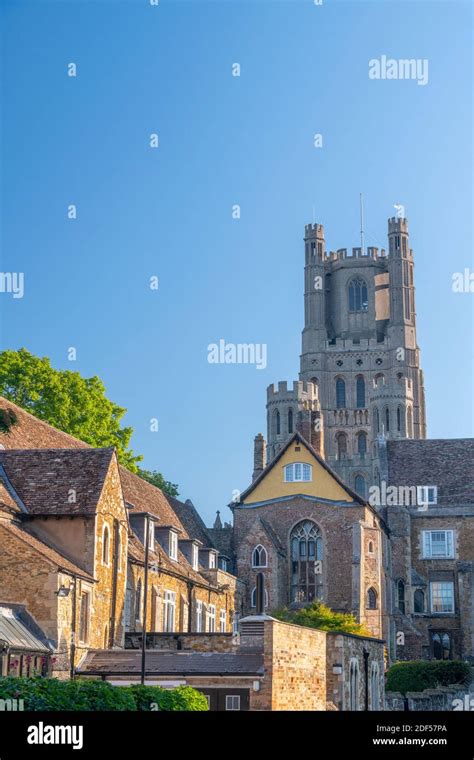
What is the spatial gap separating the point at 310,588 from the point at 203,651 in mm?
23343

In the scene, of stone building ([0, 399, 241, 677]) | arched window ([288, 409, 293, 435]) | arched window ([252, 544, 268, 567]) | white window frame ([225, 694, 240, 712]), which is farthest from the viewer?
arched window ([288, 409, 293, 435])

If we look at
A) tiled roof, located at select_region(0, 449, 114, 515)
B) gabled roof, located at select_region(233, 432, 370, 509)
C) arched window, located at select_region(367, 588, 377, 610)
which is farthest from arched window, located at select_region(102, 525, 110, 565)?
arched window, located at select_region(367, 588, 377, 610)

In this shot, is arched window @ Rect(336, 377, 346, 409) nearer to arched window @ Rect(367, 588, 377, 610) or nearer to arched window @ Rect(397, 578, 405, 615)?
arched window @ Rect(397, 578, 405, 615)

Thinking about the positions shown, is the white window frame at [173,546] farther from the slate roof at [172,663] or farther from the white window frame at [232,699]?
the white window frame at [232,699]

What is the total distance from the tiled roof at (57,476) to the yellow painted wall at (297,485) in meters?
23.4

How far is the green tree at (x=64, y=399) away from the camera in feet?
188

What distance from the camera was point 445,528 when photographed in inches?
2682

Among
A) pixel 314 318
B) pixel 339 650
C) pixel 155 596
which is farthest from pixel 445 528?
pixel 314 318

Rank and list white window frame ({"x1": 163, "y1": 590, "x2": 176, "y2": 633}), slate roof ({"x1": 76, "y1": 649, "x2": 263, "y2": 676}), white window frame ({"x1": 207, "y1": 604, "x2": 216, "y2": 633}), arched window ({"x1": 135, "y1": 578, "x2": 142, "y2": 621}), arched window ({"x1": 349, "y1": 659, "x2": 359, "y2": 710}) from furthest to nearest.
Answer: white window frame ({"x1": 207, "y1": 604, "x2": 216, "y2": 633})
white window frame ({"x1": 163, "y1": 590, "x2": 176, "y2": 633})
arched window ({"x1": 135, "y1": 578, "x2": 142, "y2": 621})
arched window ({"x1": 349, "y1": 659, "x2": 359, "y2": 710})
slate roof ({"x1": 76, "y1": 649, "x2": 263, "y2": 676})

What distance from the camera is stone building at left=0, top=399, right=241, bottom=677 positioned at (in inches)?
1363

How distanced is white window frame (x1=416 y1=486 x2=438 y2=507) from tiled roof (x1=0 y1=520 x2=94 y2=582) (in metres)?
35.4

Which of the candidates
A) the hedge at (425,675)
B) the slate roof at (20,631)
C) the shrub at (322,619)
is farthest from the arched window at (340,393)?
the slate roof at (20,631)

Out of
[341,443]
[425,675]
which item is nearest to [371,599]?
[425,675]
